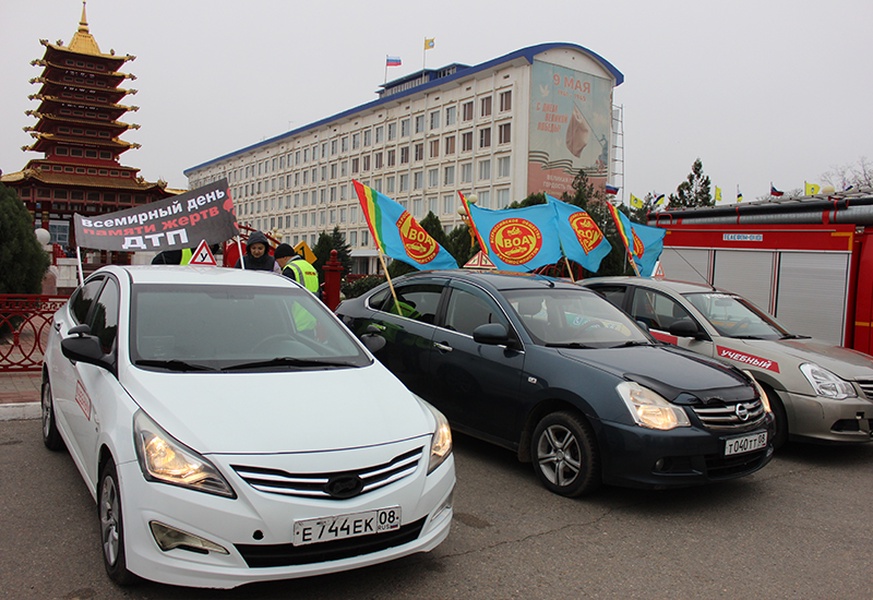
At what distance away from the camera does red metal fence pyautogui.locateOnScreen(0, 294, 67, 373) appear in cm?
846

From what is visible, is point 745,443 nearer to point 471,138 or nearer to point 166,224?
point 166,224

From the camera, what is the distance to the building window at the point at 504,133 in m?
57.8

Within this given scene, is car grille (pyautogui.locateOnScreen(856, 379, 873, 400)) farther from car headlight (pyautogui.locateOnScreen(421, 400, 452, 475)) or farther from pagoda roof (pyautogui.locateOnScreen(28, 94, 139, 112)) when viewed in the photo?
pagoda roof (pyautogui.locateOnScreen(28, 94, 139, 112))

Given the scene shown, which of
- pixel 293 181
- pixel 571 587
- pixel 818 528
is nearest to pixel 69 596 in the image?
pixel 571 587

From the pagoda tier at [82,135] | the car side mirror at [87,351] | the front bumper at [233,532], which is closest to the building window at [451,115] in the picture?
the pagoda tier at [82,135]

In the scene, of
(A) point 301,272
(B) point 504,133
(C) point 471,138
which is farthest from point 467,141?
(A) point 301,272

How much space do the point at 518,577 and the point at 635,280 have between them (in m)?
4.99

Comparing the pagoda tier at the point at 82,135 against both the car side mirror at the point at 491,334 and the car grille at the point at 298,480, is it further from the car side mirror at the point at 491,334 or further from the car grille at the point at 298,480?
the car grille at the point at 298,480

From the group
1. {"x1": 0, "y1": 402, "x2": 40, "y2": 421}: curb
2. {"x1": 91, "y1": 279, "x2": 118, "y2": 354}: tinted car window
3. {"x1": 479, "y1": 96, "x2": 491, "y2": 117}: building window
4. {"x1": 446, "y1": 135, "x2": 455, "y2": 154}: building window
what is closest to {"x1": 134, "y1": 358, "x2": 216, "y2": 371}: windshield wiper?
{"x1": 91, "y1": 279, "x2": 118, "y2": 354}: tinted car window

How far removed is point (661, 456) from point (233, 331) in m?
2.85

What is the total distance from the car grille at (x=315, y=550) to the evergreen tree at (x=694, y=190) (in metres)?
49.1

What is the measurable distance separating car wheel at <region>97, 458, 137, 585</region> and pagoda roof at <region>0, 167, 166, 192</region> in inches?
1659

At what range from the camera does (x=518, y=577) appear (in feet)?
12.1

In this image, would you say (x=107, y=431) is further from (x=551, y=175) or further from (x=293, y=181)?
(x=293, y=181)
